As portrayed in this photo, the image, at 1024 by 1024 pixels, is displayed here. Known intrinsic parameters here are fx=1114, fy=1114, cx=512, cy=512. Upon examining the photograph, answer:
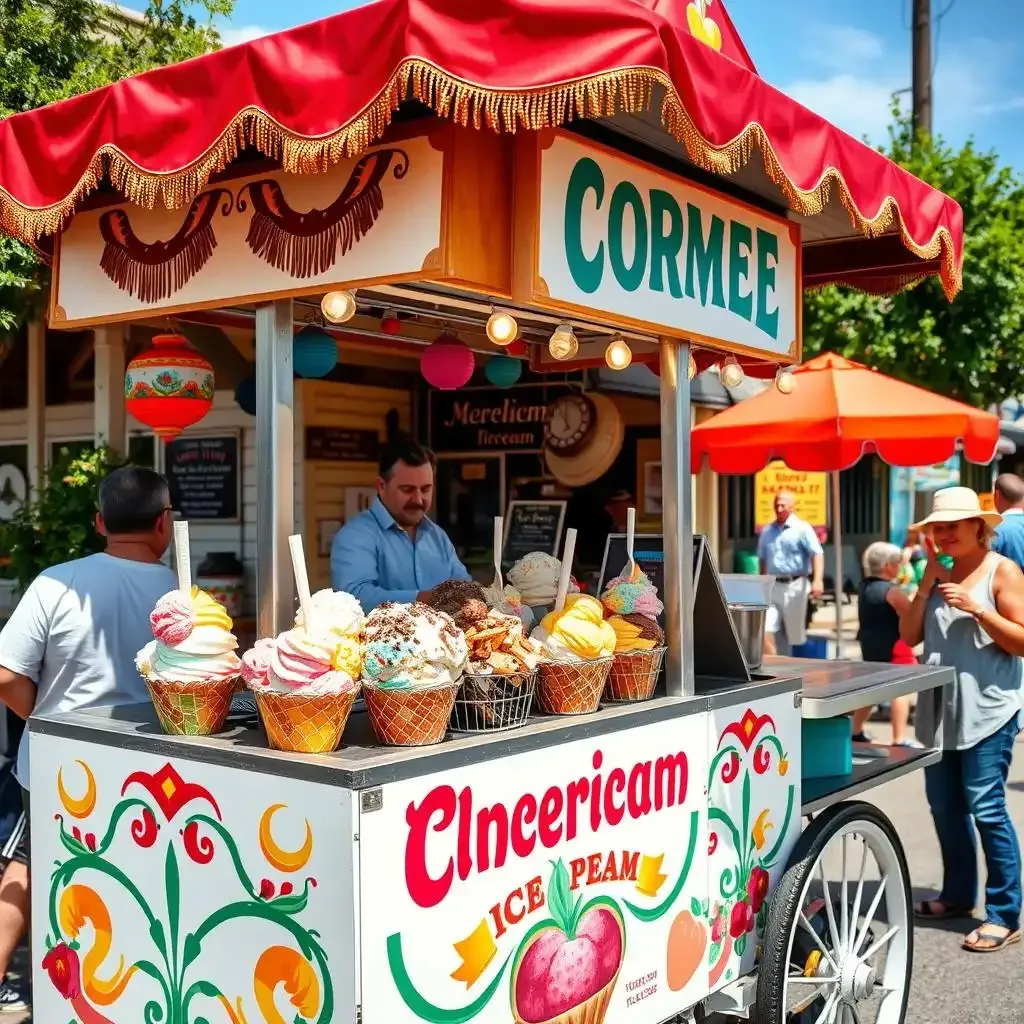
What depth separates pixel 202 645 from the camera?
242 cm

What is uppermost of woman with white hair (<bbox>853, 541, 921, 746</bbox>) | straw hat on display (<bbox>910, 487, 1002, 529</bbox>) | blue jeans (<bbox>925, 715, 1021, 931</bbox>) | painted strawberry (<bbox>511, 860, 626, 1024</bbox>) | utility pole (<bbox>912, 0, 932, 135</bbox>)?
utility pole (<bbox>912, 0, 932, 135</bbox>)

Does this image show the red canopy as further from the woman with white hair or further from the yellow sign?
the yellow sign

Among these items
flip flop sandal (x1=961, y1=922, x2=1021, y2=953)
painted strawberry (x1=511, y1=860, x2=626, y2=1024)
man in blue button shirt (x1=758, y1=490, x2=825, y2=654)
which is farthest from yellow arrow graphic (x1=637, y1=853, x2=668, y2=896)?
man in blue button shirt (x1=758, y1=490, x2=825, y2=654)

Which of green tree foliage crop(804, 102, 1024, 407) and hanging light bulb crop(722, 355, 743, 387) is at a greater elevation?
green tree foliage crop(804, 102, 1024, 407)

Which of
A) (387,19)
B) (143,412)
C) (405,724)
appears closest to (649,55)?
(387,19)

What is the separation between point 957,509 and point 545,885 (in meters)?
2.77

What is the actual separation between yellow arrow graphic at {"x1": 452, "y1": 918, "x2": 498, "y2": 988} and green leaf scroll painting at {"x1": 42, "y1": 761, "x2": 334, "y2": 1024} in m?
0.30

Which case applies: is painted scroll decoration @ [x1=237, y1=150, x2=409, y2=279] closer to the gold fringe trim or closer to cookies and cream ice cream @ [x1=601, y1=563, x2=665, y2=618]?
the gold fringe trim

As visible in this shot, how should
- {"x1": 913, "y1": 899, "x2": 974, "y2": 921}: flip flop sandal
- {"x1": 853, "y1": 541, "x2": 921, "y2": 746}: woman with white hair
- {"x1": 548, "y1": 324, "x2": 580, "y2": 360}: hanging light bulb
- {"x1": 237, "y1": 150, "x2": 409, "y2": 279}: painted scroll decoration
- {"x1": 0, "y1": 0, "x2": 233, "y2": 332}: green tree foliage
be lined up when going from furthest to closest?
{"x1": 853, "y1": 541, "x2": 921, "y2": 746}: woman with white hair
{"x1": 0, "y1": 0, "x2": 233, "y2": 332}: green tree foliage
{"x1": 913, "y1": 899, "x2": 974, "y2": 921}: flip flop sandal
{"x1": 548, "y1": 324, "x2": 580, "y2": 360}: hanging light bulb
{"x1": 237, "y1": 150, "x2": 409, "y2": 279}: painted scroll decoration

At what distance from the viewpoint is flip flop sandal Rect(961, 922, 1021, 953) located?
172 inches

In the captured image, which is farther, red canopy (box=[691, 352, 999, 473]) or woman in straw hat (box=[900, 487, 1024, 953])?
red canopy (box=[691, 352, 999, 473])

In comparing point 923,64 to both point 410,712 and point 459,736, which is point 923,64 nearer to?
point 459,736

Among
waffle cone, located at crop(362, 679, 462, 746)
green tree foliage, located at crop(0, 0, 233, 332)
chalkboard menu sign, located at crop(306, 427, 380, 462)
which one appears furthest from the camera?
chalkboard menu sign, located at crop(306, 427, 380, 462)

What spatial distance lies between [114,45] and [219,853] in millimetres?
6449
